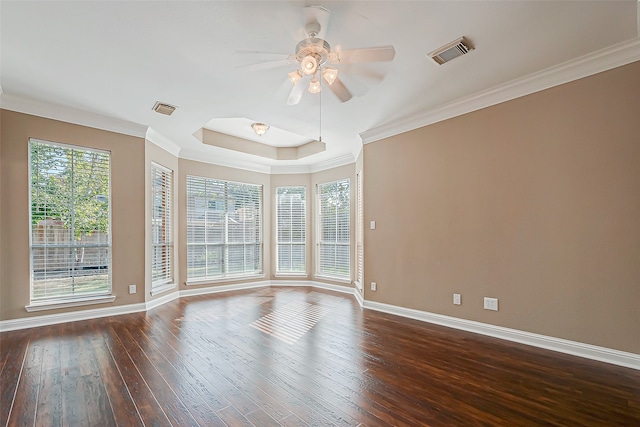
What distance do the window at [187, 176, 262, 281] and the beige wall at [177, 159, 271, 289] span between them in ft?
0.29

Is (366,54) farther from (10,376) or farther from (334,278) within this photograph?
(334,278)

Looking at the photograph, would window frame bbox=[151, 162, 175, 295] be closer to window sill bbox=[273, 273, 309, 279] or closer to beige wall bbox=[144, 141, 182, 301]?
beige wall bbox=[144, 141, 182, 301]

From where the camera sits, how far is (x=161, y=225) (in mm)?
5070

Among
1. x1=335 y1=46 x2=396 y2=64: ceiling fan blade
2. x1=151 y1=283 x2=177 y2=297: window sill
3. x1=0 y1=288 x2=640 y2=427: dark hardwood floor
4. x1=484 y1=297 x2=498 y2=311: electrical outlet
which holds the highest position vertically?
x1=335 y1=46 x2=396 y2=64: ceiling fan blade

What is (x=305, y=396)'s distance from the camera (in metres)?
2.13

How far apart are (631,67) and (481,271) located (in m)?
2.28

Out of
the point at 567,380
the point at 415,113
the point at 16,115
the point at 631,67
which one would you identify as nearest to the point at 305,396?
the point at 567,380

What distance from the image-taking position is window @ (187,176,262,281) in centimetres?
571

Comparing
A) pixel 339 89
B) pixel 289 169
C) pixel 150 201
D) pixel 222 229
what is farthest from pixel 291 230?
pixel 339 89

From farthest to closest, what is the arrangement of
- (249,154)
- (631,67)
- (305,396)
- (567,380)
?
(249,154)
(631,67)
(567,380)
(305,396)

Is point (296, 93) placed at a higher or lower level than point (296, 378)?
higher

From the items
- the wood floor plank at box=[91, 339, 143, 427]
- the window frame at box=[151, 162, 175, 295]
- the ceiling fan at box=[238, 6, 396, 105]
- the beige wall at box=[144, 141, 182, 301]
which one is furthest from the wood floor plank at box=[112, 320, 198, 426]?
the ceiling fan at box=[238, 6, 396, 105]

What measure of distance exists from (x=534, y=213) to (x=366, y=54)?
93.0 inches

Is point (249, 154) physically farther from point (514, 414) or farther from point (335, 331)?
point (514, 414)
